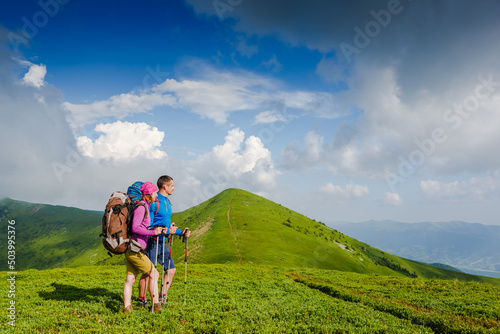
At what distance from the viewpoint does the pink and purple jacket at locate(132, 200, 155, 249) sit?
8977 mm

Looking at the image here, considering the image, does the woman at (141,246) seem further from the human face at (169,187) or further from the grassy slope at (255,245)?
the grassy slope at (255,245)

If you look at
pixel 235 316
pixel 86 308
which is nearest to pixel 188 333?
pixel 235 316

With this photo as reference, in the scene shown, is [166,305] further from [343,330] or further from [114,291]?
[343,330]

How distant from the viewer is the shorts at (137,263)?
928 cm

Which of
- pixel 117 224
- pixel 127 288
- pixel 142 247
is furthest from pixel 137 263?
pixel 117 224

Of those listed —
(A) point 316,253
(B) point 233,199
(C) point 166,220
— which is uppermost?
(B) point 233,199

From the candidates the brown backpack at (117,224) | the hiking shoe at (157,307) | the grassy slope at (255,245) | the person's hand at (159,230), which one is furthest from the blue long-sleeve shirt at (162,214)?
the grassy slope at (255,245)

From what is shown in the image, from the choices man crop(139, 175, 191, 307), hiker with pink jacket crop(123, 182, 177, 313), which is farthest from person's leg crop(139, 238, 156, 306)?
hiker with pink jacket crop(123, 182, 177, 313)

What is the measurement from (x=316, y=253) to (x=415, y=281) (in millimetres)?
54880

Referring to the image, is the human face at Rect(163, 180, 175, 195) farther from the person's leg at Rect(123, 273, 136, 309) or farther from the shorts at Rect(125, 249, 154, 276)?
the person's leg at Rect(123, 273, 136, 309)

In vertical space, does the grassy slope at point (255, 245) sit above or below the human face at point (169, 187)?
below

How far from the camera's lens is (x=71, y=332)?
7.88 meters

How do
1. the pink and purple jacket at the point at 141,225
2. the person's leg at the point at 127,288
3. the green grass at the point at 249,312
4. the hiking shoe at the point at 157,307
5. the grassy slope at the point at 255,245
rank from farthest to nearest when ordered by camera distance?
the grassy slope at the point at 255,245 < the hiking shoe at the point at 157,307 < the person's leg at the point at 127,288 < the pink and purple jacket at the point at 141,225 < the green grass at the point at 249,312

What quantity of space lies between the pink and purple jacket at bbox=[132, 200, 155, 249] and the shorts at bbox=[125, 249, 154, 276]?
1.52 ft
